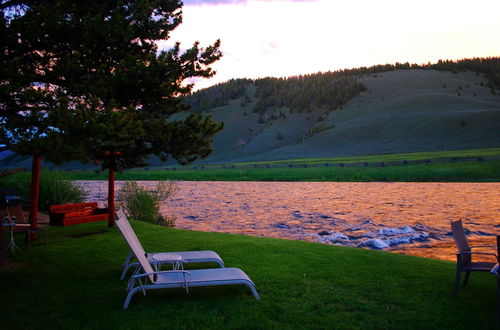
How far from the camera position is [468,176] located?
3353 centimetres

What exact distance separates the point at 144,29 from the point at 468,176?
102ft

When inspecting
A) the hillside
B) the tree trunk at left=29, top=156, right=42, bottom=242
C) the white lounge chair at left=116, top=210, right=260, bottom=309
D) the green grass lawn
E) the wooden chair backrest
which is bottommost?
the green grass lawn

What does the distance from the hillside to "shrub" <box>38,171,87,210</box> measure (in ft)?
149

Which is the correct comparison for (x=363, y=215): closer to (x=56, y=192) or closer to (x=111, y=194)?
(x=111, y=194)

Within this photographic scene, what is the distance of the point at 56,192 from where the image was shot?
59.8ft

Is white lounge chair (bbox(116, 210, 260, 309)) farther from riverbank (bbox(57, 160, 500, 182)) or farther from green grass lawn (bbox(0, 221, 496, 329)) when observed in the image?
riverbank (bbox(57, 160, 500, 182))

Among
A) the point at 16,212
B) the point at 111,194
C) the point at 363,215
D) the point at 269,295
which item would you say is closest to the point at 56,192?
the point at 111,194

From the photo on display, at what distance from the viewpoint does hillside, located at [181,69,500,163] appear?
58594 mm

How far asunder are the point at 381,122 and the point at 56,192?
2406 inches

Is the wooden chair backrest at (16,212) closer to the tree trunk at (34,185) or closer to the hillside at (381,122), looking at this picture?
the tree trunk at (34,185)

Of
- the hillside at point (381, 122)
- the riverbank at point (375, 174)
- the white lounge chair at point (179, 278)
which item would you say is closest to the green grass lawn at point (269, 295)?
the white lounge chair at point (179, 278)

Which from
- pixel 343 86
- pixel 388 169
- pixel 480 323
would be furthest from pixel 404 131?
pixel 480 323

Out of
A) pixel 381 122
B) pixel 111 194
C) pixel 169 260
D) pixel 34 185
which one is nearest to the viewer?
pixel 169 260

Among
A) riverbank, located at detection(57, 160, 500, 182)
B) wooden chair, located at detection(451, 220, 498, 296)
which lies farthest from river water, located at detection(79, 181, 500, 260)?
riverbank, located at detection(57, 160, 500, 182)
